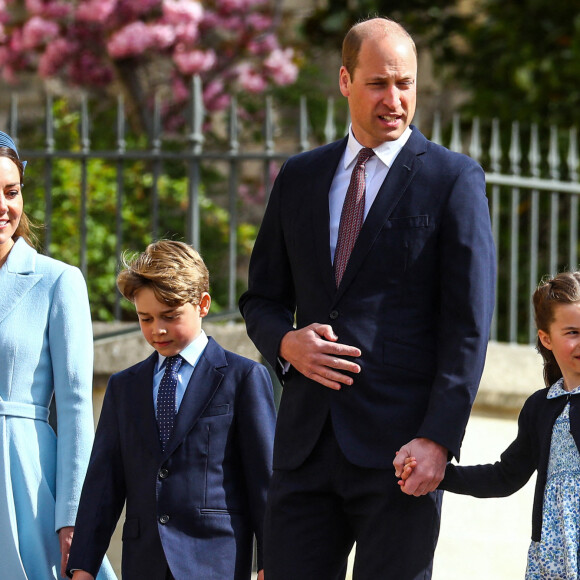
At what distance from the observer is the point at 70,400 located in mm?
3092

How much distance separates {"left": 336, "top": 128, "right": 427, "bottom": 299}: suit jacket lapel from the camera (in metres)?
2.67

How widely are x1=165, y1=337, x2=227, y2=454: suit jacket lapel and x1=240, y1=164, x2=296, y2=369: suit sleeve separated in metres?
0.21

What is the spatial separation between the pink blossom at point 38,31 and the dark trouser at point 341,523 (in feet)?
21.1

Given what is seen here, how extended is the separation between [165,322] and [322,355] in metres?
0.60

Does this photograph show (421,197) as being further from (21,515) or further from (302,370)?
(21,515)

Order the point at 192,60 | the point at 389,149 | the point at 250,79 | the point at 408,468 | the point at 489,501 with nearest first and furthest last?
the point at 408,468 → the point at 389,149 → the point at 489,501 → the point at 192,60 → the point at 250,79

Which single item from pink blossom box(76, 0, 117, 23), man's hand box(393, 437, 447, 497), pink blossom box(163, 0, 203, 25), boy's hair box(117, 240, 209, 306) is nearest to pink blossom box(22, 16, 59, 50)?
pink blossom box(76, 0, 117, 23)

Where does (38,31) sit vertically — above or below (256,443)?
above

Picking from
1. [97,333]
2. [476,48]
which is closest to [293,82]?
[476,48]

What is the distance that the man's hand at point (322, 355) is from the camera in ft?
8.65

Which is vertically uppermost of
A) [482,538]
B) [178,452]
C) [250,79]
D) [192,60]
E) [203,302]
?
[192,60]

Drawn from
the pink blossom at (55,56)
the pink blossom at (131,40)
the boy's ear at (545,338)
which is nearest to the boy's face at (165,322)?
the boy's ear at (545,338)

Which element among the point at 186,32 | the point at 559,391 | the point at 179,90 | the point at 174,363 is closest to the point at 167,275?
the point at 174,363

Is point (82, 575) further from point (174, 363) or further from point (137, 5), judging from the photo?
point (137, 5)
